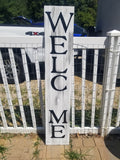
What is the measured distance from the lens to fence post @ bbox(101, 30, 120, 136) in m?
2.09

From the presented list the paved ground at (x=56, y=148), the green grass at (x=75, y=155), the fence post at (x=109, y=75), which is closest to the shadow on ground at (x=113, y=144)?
Answer: the paved ground at (x=56, y=148)

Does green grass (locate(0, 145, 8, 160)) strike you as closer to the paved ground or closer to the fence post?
the paved ground

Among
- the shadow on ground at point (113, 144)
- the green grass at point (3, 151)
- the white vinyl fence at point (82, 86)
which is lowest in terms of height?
the shadow on ground at point (113, 144)

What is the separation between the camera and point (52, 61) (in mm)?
2043

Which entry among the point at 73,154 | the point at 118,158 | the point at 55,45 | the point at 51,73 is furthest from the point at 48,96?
the point at 118,158

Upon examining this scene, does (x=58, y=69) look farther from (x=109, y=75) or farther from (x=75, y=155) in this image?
(x=75, y=155)

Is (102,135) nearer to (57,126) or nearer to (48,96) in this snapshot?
(57,126)

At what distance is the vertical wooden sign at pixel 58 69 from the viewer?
187 centimetres

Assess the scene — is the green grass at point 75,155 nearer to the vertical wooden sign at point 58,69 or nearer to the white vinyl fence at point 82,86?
the vertical wooden sign at point 58,69

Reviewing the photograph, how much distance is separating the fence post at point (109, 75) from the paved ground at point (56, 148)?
211mm

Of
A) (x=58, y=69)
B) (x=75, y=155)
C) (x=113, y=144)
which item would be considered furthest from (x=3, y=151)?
(x=113, y=144)

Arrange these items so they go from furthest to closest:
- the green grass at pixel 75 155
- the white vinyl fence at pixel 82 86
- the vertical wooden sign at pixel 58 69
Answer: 1. the green grass at pixel 75 155
2. the white vinyl fence at pixel 82 86
3. the vertical wooden sign at pixel 58 69

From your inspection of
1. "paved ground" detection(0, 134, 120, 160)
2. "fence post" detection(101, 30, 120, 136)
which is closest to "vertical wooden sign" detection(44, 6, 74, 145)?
"paved ground" detection(0, 134, 120, 160)

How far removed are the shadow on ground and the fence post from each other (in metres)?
0.12
